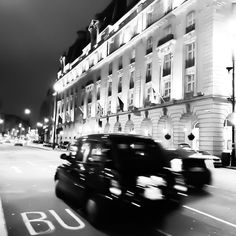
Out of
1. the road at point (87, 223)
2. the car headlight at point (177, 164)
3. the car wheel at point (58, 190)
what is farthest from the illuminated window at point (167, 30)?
the car wheel at point (58, 190)

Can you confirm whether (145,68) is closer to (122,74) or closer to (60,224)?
(122,74)

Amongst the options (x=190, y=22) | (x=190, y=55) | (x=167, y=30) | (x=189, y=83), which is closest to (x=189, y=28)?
(x=190, y=22)

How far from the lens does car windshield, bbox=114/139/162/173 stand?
6762 millimetres

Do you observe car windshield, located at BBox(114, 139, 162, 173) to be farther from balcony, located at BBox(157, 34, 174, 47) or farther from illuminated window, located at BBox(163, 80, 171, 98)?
balcony, located at BBox(157, 34, 174, 47)

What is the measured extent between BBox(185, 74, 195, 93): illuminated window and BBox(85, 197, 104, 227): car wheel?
85.3 ft

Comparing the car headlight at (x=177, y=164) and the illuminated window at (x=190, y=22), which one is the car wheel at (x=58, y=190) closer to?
the car headlight at (x=177, y=164)

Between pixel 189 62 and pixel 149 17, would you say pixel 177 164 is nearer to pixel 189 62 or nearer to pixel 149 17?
pixel 189 62

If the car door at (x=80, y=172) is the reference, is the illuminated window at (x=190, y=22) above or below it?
above

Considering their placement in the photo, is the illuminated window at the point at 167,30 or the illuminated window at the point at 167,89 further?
the illuminated window at the point at 167,30

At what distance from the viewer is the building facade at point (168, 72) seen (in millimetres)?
28359

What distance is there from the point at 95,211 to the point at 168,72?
3022 cm

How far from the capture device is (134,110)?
4006 centimetres

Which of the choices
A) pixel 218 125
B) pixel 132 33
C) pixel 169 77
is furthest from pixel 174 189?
pixel 132 33

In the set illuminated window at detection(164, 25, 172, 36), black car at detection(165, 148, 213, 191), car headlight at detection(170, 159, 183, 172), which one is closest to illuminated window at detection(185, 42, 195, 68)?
illuminated window at detection(164, 25, 172, 36)
